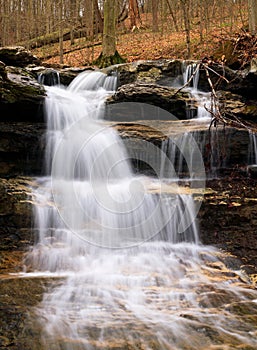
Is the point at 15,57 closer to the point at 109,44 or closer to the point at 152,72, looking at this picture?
the point at 152,72

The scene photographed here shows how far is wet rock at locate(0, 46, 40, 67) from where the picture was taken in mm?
8578

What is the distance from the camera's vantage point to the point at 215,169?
19.1ft

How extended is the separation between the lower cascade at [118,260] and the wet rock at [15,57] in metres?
2.83

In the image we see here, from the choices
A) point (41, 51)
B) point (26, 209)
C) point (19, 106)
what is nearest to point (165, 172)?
point (26, 209)

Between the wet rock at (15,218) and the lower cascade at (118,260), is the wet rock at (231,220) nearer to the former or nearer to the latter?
the lower cascade at (118,260)

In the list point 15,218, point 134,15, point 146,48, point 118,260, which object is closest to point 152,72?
point 15,218

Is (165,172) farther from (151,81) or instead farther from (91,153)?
(151,81)

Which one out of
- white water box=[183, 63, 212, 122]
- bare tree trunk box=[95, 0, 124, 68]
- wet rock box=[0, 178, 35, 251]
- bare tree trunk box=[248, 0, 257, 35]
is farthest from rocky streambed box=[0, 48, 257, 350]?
bare tree trunk box=[248, 0, 257, 35]

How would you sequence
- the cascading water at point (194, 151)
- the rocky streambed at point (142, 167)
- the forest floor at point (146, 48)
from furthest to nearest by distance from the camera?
the forest floor at point (146, 48)
the cascading water at point (194, 151)
the rocky streambed at point (142, 167)

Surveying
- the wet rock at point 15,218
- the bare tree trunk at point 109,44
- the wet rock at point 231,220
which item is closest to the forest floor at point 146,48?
the bare tree trunk at point 109,44

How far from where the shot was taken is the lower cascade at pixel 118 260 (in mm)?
2594

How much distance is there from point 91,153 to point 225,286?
136 inches

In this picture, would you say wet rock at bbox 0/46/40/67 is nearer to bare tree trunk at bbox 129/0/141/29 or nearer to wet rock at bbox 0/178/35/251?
wet rock at bbox 0/178/35/251

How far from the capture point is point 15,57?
28.9ft
